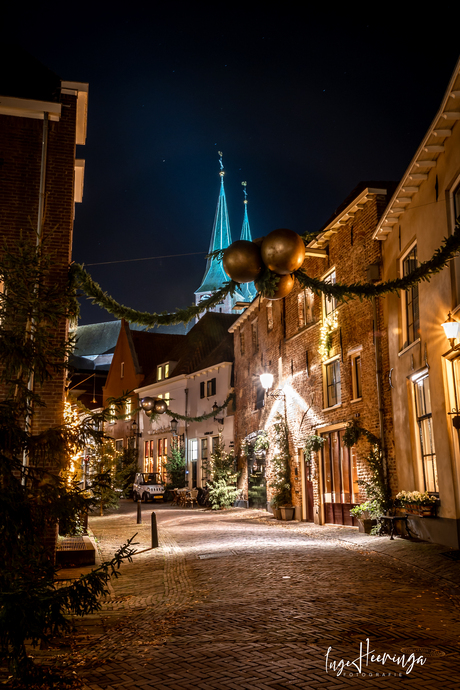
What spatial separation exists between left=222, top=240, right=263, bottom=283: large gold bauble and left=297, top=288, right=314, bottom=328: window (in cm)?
1470

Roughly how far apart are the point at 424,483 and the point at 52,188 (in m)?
9.12

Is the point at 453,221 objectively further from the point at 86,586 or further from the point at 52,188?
the point at 86,586

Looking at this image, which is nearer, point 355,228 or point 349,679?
point 349,679

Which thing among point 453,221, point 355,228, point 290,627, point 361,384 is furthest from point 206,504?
point 290,627

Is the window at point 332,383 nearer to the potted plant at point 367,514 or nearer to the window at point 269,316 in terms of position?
the potted plant at point 367,514

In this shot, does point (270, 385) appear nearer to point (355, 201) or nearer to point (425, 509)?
point (355, 201)

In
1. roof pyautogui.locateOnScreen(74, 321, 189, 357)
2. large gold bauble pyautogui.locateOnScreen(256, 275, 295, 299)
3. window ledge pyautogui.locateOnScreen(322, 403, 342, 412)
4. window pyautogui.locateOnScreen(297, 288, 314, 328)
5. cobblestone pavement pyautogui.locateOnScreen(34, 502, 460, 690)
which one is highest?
roof pyautogui.locateOnScreen(74, 321, 189, 357)

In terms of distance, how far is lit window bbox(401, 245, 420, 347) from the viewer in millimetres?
13055

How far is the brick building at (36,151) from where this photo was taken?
9750 mm

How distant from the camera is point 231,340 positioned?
32562 mm

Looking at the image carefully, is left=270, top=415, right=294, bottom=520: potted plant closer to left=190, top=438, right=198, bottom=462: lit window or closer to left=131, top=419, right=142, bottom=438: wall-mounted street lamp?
left=190, top=438, right=198, bottom=462: lit window

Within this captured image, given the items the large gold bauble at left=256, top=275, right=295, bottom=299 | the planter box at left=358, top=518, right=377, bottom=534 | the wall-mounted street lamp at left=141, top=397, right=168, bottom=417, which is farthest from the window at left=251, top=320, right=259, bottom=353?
the large gold bauble at left=256, top=275, right=295, bottom=299

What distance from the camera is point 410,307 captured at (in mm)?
13383

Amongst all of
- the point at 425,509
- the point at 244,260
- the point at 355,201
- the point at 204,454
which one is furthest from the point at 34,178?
the point at 204,454
